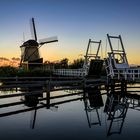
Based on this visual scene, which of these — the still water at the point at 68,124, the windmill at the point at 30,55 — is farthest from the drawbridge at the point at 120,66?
the windmill at the point at 30,55

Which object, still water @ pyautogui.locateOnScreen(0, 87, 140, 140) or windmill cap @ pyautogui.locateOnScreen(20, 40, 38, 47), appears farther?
windmill cap @ pyautogui.locateOnScreen(20, 40, 38, 47)

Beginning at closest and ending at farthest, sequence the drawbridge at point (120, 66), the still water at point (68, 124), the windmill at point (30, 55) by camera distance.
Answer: the still water at point (68, 124), the drawbridge at point (120, 66), the windmill at point (30, 55)

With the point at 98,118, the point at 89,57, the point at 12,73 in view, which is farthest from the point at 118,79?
the point at 12,73

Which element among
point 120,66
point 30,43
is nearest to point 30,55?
point 30,43

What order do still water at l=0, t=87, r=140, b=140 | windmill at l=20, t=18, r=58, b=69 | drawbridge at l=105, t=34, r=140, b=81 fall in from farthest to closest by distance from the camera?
windmill at l=20, t=18, r=58, b=69 → drawbridge at l=105, t=34, r=140, b=81 → still water at l=0, t=87, r=140, b=140

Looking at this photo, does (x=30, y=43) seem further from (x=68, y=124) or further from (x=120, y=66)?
(x=68, y=124)

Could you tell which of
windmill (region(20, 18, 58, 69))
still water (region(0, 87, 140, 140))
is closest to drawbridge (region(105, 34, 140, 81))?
still water (region(0, 87, 140, 140))

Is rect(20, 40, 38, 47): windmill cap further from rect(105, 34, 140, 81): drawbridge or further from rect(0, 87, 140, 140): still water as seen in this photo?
rect(0, 87, 140, 140): still water

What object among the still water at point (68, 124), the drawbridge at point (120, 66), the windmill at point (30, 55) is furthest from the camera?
the windmill at point (30, 55)

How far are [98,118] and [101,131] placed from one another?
3051mm

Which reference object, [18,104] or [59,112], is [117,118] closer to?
[59,112]

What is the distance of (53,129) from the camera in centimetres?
1152

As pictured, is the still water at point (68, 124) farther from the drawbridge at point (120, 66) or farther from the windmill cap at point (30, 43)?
the windmill cap at point (30, 43)

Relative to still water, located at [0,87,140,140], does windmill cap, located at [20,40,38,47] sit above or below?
above
